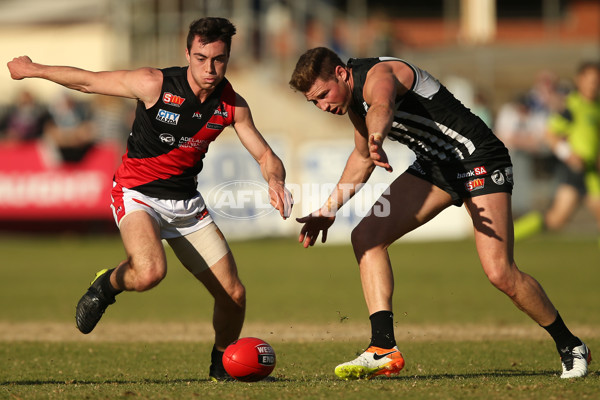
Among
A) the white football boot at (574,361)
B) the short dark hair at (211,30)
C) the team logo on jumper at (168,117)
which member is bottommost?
the white football boot at (574,361)

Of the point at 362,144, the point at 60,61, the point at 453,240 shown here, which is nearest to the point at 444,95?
the point at 362,144

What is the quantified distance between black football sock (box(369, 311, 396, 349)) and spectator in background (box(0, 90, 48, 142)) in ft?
62.5

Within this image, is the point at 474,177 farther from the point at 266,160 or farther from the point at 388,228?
the point at 266,160

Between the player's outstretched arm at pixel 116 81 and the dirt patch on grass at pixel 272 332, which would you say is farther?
the dirt patch on grass at pixel 272 332

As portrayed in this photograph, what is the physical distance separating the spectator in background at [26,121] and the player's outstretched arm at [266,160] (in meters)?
18.4

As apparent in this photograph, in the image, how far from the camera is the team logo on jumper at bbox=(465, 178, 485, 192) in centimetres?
745

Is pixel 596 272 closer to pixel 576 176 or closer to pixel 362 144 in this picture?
pixel 576 176

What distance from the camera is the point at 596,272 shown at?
16281mm

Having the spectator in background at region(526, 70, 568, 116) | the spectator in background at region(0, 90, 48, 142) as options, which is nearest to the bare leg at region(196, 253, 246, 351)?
the spectator in background at region(526, 70, 568, 116)

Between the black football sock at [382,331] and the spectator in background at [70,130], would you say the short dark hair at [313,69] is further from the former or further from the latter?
the spectator in background at [70,130]

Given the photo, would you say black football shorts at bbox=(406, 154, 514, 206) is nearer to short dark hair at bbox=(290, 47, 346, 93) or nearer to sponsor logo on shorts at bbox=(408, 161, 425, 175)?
sponsor logo on shorts at bbox=(408, 161, 425, 175)

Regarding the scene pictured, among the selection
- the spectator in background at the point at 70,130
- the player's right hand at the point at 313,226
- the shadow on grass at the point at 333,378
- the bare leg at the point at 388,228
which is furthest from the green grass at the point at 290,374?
the spectator in background at the point at 70,130

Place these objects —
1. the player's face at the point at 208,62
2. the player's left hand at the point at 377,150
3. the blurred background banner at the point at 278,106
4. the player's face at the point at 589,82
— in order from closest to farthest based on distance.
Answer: the player's left hand at the point at 377,150, the player's face at the point at 208,62, the player's face at the point at 589,82, the blurred background banner at the point at 278,106

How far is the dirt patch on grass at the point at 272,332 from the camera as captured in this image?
10438 millimetres
